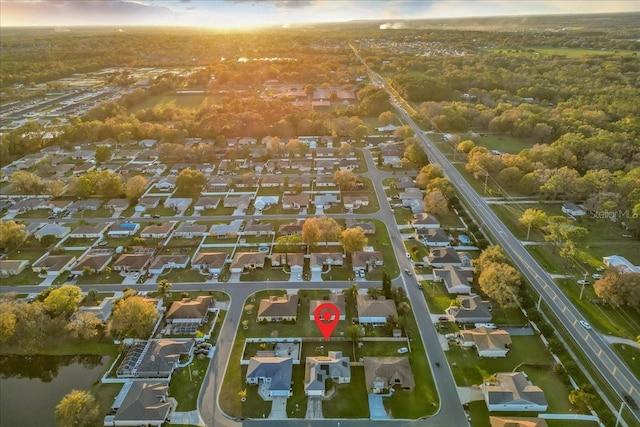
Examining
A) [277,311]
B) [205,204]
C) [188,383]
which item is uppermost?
[205,204]

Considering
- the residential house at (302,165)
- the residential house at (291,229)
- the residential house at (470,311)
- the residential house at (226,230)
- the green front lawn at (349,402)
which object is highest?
the residential house at (302,165)

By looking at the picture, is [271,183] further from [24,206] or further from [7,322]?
[7,322]

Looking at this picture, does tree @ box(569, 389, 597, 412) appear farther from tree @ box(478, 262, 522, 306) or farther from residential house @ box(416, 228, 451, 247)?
residential house @ box(416, 228, 451, 247)

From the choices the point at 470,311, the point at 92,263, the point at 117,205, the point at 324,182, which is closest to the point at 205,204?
the point at 117,205

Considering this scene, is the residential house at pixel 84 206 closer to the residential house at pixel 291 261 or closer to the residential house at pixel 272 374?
the residential house at pixel 291 261

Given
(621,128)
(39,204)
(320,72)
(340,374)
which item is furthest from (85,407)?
(320,72)

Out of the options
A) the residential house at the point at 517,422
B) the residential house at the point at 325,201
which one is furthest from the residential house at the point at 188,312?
the residential house at the point at 517,422
